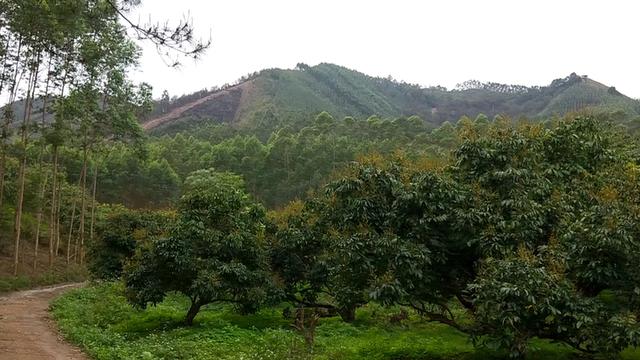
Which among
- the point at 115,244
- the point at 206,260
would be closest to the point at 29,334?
the point at 206,260

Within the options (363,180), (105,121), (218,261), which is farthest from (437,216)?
(105,121)

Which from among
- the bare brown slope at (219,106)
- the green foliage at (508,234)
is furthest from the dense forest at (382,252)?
the bare brown slope at (219,106)

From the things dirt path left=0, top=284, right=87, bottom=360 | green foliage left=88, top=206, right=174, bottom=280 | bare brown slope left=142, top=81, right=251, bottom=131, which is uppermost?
bare brown slope left=142, top=81, right=251, bottom=131

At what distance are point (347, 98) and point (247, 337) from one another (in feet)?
363

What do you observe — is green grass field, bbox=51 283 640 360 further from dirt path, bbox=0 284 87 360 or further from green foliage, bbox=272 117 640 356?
green foliage, bbox=272 117 640 356

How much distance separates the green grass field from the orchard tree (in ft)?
3.06

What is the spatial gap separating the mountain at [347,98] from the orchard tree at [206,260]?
83084mm

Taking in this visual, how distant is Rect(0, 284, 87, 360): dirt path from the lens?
10352 mm

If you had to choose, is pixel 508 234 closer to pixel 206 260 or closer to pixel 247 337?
pixel 247 337

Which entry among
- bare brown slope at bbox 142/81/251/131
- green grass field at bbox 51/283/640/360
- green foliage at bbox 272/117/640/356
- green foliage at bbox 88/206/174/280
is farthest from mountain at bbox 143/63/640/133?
green foliage at bbox 272/117/640/356

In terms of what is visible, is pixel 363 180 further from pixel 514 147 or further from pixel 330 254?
pixel 514 147

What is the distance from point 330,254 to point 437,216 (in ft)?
12.0

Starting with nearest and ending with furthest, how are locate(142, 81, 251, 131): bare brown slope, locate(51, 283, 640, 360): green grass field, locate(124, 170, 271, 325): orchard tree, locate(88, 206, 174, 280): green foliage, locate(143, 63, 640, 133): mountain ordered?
locate(51, 283, 640, 360): green grass field
locate(124, 170, 271, 325): orchard tree
locate(88, 206, 174, 280): green foliage
locate(143, 63, 640, 133): mountain
locate(142, 81, 251, 131): bare brown slope

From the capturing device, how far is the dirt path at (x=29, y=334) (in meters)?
10.4
